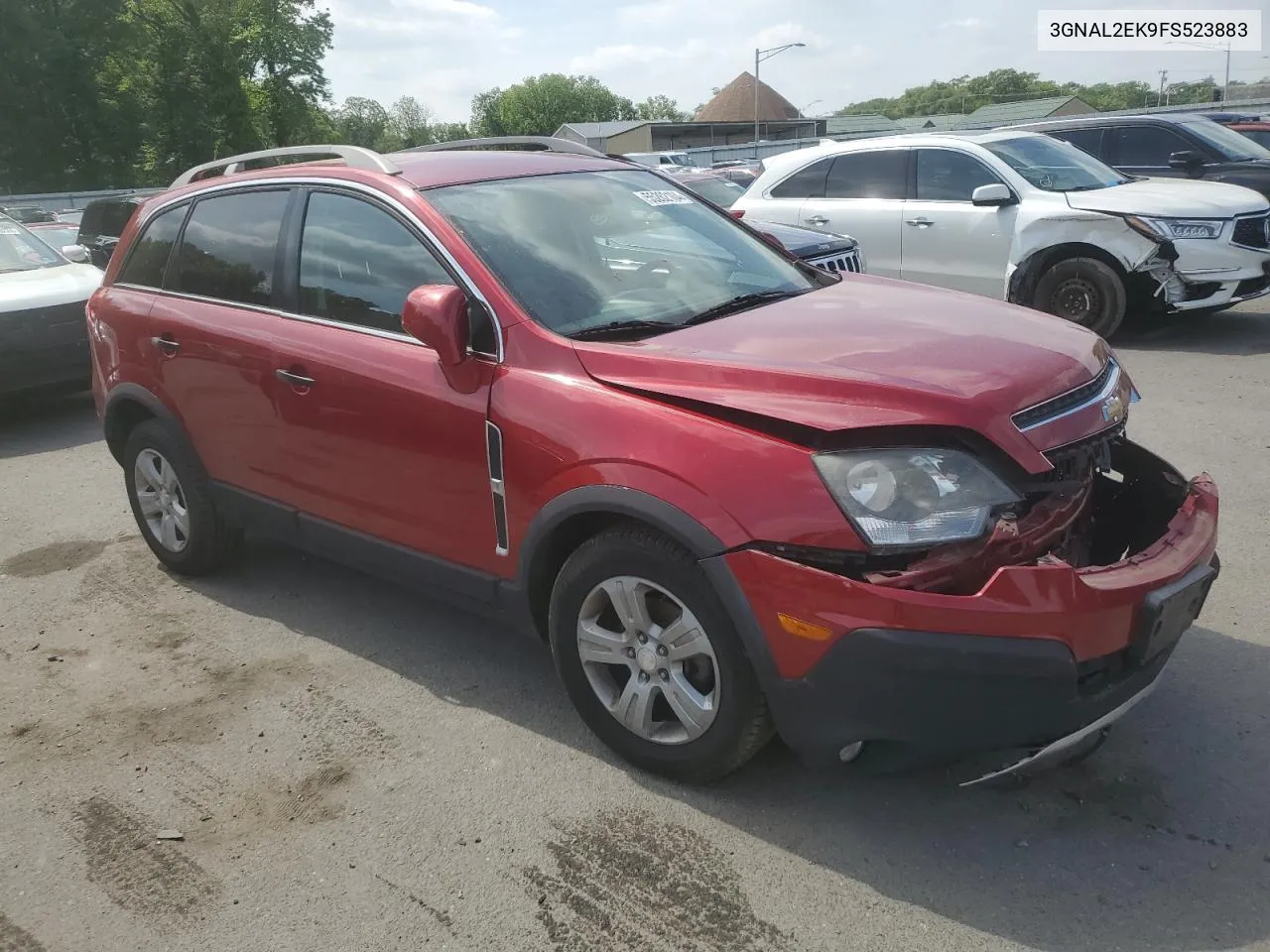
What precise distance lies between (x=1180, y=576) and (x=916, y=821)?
0.96m

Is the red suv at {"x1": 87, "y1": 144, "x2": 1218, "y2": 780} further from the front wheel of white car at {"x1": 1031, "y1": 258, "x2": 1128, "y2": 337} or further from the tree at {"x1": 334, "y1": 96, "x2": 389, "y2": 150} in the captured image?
the tree at {"x1": 334, "y1": 96, "x2": 389, "y2": 150}

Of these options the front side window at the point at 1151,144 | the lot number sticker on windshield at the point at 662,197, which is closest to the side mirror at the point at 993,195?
the front side window at the point at 1151,144

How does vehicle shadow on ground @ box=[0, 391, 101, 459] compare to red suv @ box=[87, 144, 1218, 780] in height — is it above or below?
below

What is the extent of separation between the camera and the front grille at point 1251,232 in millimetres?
8211

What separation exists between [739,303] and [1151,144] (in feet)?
33.0

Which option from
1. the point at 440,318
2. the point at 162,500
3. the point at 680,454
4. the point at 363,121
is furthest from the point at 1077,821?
the point at 363,121

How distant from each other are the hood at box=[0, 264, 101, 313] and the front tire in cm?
681

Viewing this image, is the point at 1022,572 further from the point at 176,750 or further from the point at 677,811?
the point at 176,750

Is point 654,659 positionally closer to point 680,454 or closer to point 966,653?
point 680,454

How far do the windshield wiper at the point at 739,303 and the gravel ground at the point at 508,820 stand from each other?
1423 mm

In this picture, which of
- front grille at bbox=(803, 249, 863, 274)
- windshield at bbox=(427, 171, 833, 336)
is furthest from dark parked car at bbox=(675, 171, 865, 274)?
windshield at bbox=(427, 171, 833, 336)

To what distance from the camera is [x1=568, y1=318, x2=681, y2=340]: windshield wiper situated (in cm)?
323

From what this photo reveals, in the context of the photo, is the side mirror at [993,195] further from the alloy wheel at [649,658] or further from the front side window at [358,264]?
the alloy wheel at [649,658]

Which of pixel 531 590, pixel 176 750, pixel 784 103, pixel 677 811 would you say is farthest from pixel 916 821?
pixel 784 103
